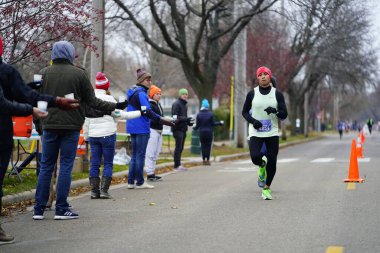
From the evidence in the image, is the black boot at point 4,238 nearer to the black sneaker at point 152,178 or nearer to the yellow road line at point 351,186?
the yellow road line at point 351,186

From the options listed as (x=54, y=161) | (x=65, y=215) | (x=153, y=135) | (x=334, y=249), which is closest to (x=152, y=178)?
(x=153, y=135)

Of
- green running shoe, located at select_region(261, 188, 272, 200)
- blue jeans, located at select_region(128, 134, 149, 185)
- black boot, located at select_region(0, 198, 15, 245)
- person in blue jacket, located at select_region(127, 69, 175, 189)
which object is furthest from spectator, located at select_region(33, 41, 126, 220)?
blue jeans, located at select_region(128, 134, 149, 185)

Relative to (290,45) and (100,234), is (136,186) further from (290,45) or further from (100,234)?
(290,45)

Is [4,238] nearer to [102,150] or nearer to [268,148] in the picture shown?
[102,150]

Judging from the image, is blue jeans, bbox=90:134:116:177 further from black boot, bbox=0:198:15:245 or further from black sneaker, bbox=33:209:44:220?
black boot, bbox=0:198:15:245

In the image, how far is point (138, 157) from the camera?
519 inches

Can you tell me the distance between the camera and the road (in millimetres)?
7355

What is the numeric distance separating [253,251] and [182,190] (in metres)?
6.02

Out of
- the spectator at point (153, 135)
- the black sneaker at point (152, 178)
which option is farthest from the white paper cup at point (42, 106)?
the black sneaker at point (152, 178)

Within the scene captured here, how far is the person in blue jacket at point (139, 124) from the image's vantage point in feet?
41.7

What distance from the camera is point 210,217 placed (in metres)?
9.29

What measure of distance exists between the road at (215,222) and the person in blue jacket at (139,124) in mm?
355

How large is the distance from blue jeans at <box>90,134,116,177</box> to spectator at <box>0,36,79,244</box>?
3755mm

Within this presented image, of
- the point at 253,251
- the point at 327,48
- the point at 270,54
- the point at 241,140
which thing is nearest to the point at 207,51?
the point at 241,140
